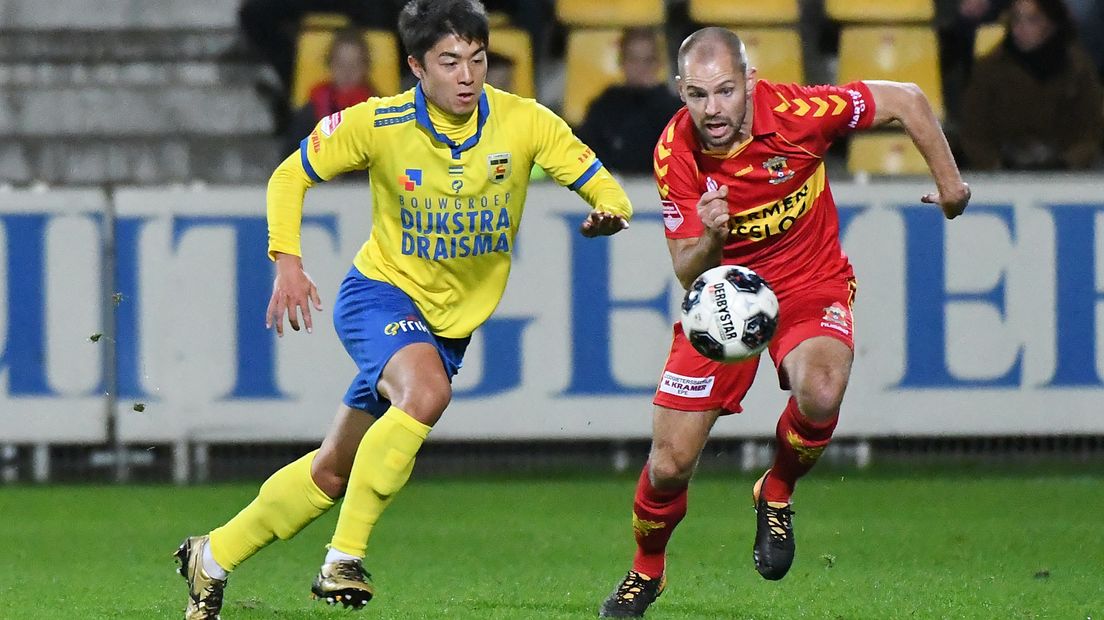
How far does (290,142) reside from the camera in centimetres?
1075

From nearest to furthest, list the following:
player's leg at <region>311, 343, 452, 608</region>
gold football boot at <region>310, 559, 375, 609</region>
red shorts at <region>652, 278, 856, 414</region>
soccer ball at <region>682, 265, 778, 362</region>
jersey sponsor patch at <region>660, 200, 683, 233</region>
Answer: gold football boot at <region>310, 559, 375, 609</region> → player's leg at <region>311, 343, 452, 608</region> → soccer ball at <region>682, 265, 778, 362</region> → jersey sponsor patch at <region>660, 200, 683, 233</region> → red shorts at <region>652, 278, 856, 414</region>

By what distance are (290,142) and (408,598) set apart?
17.4 ft

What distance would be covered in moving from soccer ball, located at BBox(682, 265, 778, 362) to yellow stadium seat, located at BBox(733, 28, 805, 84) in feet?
19.1

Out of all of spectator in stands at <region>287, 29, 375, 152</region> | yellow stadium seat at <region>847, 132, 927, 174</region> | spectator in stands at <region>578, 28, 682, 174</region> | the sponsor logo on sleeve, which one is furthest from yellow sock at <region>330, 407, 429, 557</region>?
yellow stadium seat at <region>847, 132, 927, 174</region>

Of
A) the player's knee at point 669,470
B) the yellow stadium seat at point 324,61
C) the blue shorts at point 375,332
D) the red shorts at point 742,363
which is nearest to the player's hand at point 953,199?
the red shorts at point 742,363

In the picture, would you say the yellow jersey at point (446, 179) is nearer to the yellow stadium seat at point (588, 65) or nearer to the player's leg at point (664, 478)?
the player's leg at point (664, 478)

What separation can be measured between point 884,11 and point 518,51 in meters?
2.39

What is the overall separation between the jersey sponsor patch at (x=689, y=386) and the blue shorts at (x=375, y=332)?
685 millimetres

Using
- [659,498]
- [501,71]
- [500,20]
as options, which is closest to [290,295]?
[659,498]

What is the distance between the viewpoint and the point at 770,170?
18.1 ft

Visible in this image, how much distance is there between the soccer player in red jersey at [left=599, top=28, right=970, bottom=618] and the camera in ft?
17.7

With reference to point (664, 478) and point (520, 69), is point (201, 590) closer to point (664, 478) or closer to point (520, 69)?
point (664, 478)

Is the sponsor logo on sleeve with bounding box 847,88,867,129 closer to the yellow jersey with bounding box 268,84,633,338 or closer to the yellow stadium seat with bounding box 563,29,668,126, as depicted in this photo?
the yellow jersey with bounding box 268,84,633,338

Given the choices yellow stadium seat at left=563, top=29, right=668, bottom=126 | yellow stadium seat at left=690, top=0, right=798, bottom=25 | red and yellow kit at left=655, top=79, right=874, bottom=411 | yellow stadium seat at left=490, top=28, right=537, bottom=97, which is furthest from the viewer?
yellow stadium seat at left=690, top=0, right=798, bottom=25
